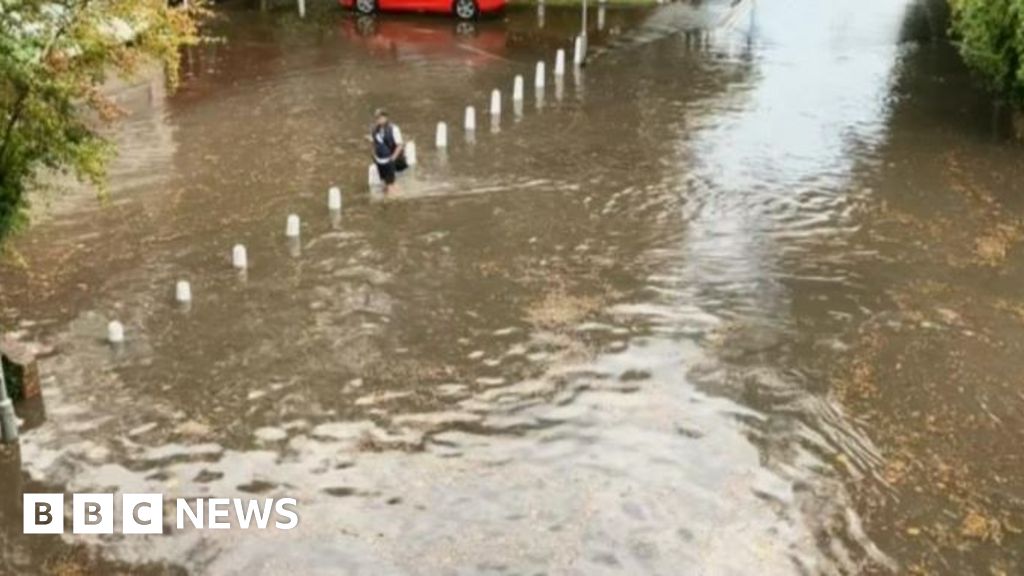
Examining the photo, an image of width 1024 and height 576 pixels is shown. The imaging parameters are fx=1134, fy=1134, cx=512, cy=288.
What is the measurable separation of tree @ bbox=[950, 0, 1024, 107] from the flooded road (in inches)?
36.5

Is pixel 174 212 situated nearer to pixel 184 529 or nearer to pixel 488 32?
pixel 184 529

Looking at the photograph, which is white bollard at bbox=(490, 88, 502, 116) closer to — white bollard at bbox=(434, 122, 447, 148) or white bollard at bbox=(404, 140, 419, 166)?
white bollard at bbox=(434, 122, 447, 148)

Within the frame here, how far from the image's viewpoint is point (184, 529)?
364 inches

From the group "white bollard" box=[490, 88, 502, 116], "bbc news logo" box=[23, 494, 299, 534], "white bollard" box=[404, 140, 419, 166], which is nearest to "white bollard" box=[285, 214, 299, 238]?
"white bollard" box=[404, 140, 419, 166]

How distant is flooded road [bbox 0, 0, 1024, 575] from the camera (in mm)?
9297

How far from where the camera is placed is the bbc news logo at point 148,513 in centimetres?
930

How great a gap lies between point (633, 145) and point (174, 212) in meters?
8.06

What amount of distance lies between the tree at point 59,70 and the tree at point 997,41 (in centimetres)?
1548

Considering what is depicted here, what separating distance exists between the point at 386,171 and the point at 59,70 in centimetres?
745

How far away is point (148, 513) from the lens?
945 cm

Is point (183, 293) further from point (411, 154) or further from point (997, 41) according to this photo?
point (997, 41)

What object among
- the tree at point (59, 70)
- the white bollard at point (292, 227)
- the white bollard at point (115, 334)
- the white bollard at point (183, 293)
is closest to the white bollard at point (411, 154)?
the white bollard at point (292, 227)

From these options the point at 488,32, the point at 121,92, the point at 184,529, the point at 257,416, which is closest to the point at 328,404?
the point at 257,416

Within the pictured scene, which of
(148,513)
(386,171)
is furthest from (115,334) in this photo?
(386,171)
